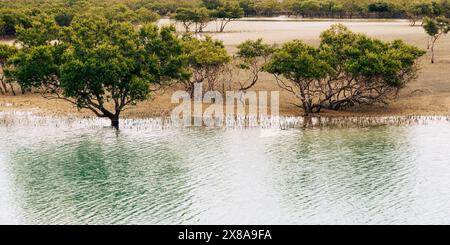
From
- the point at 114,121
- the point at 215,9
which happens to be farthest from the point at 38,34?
the point at 215,9

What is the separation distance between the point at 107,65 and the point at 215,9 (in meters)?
71.9

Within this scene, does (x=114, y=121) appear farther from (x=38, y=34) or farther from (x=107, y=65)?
(x=38, y=34)

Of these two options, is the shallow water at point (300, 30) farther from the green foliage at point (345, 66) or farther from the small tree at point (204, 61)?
the green foliage at point (345, 66)

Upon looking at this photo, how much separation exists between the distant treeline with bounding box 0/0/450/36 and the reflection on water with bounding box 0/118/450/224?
166 feet

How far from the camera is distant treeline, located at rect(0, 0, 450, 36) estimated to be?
114 m

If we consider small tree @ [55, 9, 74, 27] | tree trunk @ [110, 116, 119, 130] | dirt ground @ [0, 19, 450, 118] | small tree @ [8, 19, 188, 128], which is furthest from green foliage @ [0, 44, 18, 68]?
small tree @ [55, 9, 74, 27]

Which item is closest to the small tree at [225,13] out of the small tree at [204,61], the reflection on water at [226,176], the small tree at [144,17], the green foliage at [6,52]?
the small tree at [144,17]

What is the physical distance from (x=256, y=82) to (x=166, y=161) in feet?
75.3

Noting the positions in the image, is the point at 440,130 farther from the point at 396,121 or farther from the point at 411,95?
the point at 411,95

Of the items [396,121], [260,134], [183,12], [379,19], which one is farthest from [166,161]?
[379,19]

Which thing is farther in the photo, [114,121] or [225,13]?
[225,13]

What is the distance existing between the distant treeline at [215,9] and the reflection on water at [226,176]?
50499 mm

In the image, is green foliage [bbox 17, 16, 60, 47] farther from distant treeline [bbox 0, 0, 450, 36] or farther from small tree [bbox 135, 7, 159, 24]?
small tree [bbox 135, 7, 159, 24]

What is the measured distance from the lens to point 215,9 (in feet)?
411
